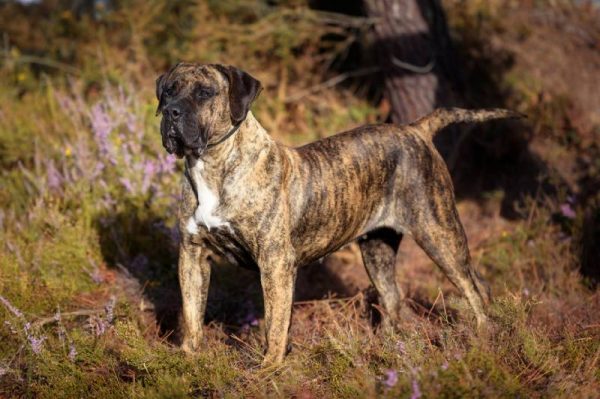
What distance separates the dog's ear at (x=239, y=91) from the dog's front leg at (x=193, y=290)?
898 millimetres

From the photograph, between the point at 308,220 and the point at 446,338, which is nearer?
the point at 446,338

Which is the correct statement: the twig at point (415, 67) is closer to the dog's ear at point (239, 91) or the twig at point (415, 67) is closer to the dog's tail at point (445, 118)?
the dog's tail at point (445, 118)

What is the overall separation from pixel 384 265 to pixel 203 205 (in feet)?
5.58

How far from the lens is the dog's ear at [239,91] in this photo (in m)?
3.92

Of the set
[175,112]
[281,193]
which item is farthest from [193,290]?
[175,112]

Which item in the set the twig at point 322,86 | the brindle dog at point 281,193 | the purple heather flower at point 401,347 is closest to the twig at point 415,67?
the twig at point 322,86

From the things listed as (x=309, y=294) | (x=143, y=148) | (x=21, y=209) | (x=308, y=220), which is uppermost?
(x=308, y=220)

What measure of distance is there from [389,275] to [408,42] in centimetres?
324

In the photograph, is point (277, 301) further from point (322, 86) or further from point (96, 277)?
point (322, 86)

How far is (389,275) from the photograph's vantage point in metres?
5.15

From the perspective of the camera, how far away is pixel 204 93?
3.95 m

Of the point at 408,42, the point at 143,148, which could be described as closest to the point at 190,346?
the point at 143,148

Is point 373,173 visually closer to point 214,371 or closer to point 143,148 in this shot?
point 214,371

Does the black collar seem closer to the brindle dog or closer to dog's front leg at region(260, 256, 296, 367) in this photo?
the brindle dog
